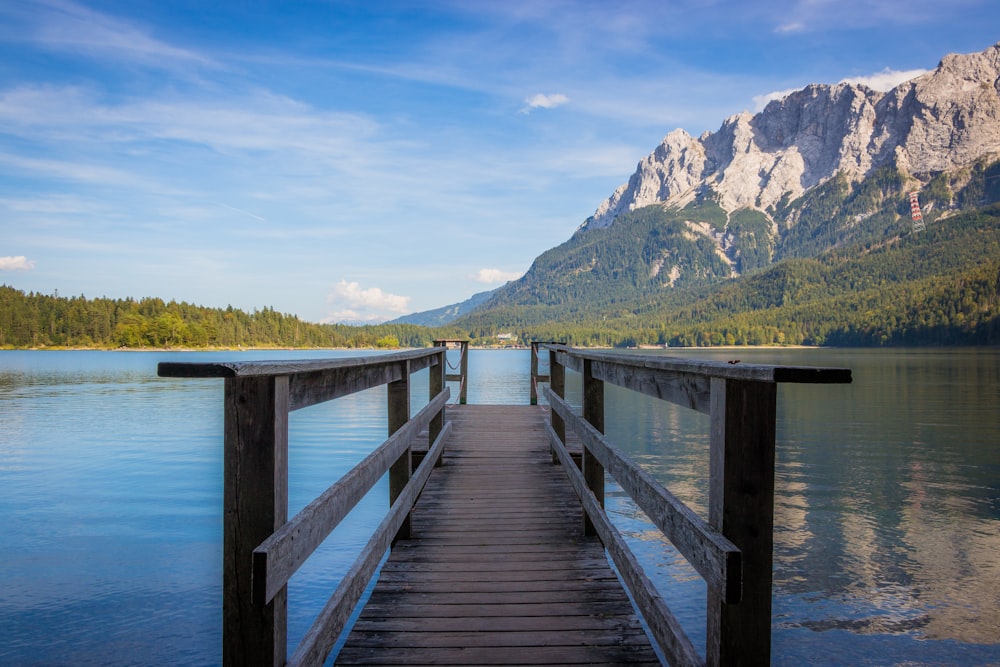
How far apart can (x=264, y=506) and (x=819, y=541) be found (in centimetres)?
Result: 1055

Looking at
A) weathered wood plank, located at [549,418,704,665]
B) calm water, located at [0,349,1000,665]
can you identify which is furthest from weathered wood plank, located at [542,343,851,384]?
calm water, located at [0,349,1000,665]

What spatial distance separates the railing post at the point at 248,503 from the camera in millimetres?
2326

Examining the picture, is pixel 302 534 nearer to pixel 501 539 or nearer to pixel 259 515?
pixel 259 515

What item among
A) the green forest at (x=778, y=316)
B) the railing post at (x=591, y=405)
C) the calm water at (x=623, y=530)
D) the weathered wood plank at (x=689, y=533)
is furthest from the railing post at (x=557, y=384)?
the green forest at (x=778, y=316)

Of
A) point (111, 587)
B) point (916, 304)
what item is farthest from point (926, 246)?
point (111, 587)

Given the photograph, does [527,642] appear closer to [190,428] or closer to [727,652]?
[727,652]

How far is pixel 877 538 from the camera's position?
11.0 meters

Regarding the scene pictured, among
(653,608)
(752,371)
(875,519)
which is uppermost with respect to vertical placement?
(752,371)

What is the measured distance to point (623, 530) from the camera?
36.4 feet

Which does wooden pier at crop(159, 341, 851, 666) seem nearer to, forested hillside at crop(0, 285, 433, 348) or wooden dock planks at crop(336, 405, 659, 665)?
wooden dock planks at crop(336, 405, 659, 665)

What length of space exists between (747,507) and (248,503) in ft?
5.71

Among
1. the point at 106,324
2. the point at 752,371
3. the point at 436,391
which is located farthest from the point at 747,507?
the point at 106,324

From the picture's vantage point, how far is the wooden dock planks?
3.83m

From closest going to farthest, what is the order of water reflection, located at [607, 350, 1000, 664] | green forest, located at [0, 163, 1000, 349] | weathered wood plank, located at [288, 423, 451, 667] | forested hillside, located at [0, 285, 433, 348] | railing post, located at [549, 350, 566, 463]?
weathered wood plank, located at [288, 423, 451, 667] → water reflection, located at [607, 350, 1000, 664] → railing post, located at [549, 350, 566, 463] → green forest, located at [0, 163, 1000, 349] → forested hillside, located at [0, 285, 433, 348]
